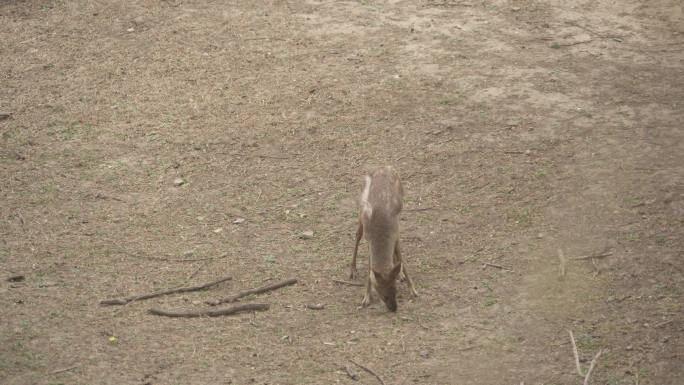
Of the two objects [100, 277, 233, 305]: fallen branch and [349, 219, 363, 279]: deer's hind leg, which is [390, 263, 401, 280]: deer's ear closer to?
[349, 219, 363, 279]: deer's hind leg

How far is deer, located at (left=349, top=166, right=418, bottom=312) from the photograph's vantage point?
745 centimetres

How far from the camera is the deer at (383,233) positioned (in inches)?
293

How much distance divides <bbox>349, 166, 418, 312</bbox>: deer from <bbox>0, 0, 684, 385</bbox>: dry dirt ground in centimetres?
22

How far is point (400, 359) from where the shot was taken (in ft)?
22.5

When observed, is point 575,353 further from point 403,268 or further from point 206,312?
point 206,312

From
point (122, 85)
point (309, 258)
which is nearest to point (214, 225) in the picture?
point (309, 258)

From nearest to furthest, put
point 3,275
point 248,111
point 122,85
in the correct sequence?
point 3,275 < point 248,111 < point 122,85

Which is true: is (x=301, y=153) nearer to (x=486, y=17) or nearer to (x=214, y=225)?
(x=214, y=225)

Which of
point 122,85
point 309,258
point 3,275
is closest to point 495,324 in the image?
point 309,258

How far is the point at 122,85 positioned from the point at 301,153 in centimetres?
308

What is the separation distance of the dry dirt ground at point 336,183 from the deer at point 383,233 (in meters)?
0.22

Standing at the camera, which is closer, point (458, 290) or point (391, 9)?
point (458, 290)

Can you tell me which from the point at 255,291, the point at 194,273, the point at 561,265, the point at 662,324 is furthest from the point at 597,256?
the point at 194,273

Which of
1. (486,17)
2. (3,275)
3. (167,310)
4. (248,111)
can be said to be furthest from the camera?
(486,17)
